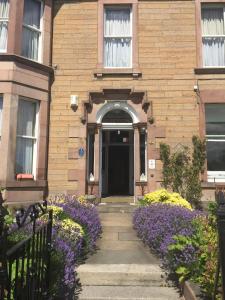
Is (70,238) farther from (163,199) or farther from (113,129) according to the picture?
(113,129)

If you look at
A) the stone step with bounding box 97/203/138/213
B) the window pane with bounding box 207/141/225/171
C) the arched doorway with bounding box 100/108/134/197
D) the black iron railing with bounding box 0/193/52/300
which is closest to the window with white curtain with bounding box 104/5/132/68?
the arched doorway with bounding box 100/108/134/197

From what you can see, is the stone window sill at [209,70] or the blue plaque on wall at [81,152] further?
the stone window sill at [209,70]

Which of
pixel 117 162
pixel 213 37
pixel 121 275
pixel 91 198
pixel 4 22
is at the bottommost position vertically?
pixel 121 275

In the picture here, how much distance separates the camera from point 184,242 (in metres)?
5.05

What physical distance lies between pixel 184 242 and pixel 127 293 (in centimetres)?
107

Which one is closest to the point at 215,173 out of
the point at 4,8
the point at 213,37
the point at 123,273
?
the point at 213,37

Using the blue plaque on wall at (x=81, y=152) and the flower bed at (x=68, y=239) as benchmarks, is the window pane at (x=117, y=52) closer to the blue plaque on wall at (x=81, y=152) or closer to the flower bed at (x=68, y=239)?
the blue plaque on wall at (x=81, y=152)

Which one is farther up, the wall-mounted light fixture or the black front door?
the wall-mounted light fixture

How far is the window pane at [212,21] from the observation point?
11523 millimetres

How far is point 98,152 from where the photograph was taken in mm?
11102

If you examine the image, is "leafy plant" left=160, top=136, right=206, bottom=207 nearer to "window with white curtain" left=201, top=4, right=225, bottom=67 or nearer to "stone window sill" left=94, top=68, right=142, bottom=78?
"stone window sill" left=94, top=68, right=142, bottom=78

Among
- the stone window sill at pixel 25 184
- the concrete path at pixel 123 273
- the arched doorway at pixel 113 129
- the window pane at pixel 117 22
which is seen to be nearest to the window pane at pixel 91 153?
the arched doorway at pixel 113 129

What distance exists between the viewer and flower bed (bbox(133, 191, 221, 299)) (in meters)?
4.27

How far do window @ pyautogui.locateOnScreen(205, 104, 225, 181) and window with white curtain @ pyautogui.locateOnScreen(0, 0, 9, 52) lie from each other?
6561 mm
